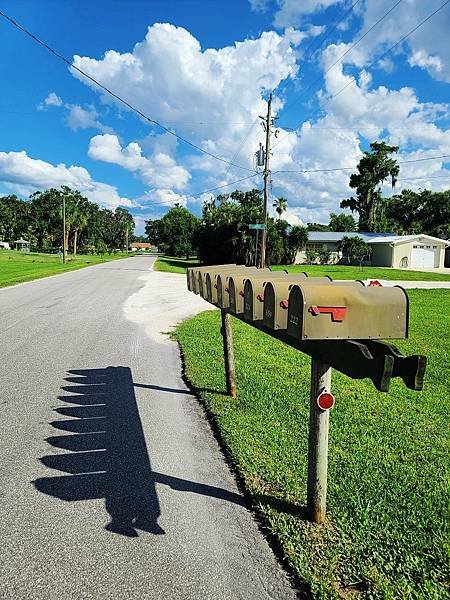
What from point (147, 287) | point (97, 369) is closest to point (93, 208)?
point (147, 287)

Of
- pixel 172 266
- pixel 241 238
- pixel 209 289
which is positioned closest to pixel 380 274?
pixel 241 238

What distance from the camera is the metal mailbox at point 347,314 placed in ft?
7.47

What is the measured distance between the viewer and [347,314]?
229 cm

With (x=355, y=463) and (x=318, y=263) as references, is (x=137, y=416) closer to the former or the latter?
(x=355, y=463)

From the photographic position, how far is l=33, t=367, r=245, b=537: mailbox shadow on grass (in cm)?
295

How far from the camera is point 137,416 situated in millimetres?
4617

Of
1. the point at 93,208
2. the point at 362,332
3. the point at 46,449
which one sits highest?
the point at 93,208

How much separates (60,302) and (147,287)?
6114mm

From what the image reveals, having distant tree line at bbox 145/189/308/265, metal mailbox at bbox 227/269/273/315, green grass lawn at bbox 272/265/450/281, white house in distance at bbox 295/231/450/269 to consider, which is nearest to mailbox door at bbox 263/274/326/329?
metal mailbox at bbox 227/269/273/315

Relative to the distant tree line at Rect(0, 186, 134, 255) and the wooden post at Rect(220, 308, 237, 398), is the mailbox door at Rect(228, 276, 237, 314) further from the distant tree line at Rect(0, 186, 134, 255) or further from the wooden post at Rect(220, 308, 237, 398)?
the distant tree line at Rect(0, 186, 134, 255)

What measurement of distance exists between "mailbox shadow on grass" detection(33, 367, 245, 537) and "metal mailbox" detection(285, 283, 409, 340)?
151cm

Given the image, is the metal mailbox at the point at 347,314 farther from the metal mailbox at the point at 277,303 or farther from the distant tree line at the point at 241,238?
the distant tree line at the point at 241,238

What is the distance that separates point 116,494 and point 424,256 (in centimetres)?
4697

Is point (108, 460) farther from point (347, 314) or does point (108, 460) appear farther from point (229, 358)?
point (347, 314)
